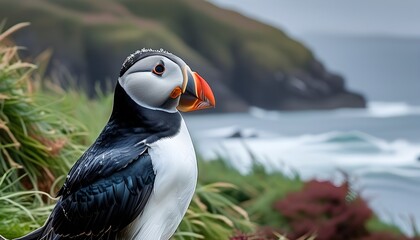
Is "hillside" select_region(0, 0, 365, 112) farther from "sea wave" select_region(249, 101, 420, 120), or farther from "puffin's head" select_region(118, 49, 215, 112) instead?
"puffin's head" select_region(118, 49, 215, 112)

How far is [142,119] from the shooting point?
1213 millimetres

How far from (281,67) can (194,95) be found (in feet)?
8.72

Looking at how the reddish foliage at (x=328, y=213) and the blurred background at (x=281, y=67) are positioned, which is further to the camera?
the blurred background at (x=281, y=67)

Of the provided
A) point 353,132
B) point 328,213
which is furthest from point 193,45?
point 328,213

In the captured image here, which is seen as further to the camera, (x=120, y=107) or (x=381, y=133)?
(x=381, y=133)

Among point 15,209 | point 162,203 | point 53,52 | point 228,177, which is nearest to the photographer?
point 162,203

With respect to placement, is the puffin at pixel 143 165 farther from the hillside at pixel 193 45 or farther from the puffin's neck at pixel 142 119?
the hillside at pixel 193 45

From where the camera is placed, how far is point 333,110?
12.2 feet

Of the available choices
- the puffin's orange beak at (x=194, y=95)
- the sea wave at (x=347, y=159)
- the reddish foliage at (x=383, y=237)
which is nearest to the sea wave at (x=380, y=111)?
the sea wave at (x=347, y=159)

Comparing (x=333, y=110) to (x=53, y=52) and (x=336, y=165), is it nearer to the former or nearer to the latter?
(x=336, y=165)

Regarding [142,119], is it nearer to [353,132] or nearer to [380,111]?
[353,132]

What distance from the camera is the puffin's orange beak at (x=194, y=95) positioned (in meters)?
1.21

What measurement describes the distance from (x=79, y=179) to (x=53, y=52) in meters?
2.77

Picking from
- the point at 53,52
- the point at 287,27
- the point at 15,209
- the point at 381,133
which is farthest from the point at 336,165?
the point at 15,209
